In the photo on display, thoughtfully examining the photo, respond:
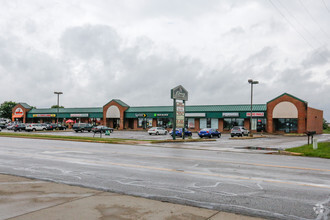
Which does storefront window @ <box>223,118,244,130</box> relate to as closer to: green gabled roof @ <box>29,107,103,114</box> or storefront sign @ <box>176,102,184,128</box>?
storefront sign @ <box>176,102,184,128</box>

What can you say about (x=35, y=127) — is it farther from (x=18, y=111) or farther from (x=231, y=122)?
(x=231, y=122)

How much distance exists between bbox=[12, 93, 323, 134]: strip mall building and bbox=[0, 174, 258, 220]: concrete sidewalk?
5474cm

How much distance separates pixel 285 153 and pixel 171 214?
15.0 m

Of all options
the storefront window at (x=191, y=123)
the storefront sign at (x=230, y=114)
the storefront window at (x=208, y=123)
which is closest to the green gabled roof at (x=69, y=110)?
the storefront window at (x=191, y=123)

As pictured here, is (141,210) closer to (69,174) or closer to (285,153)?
(69,174)

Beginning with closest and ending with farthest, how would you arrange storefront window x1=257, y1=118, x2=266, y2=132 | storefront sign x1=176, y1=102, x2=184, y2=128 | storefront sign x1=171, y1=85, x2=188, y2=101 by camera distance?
storefront sign x1=171, y1=85, x2=188, y2=101 < storefront sign x1=176, y1=102, x2=184, y2=128 < storefront window x1=257, y1=118, x2=266, y2=132

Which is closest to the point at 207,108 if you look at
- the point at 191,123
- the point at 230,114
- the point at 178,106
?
the point at 191,123

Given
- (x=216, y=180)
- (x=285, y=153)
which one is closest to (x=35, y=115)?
(x=285, y=153)

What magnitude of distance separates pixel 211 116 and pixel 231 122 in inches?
168

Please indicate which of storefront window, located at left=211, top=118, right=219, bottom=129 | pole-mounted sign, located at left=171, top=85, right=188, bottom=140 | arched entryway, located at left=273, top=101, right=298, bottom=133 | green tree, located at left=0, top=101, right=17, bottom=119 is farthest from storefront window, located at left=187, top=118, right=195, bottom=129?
green tree, located at left=0, top=101, right=17, bottom=119

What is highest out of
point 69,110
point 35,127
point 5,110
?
point 5,110

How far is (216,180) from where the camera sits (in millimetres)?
8789

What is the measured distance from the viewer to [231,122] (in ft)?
205

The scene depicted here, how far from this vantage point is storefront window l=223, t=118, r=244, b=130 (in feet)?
202
